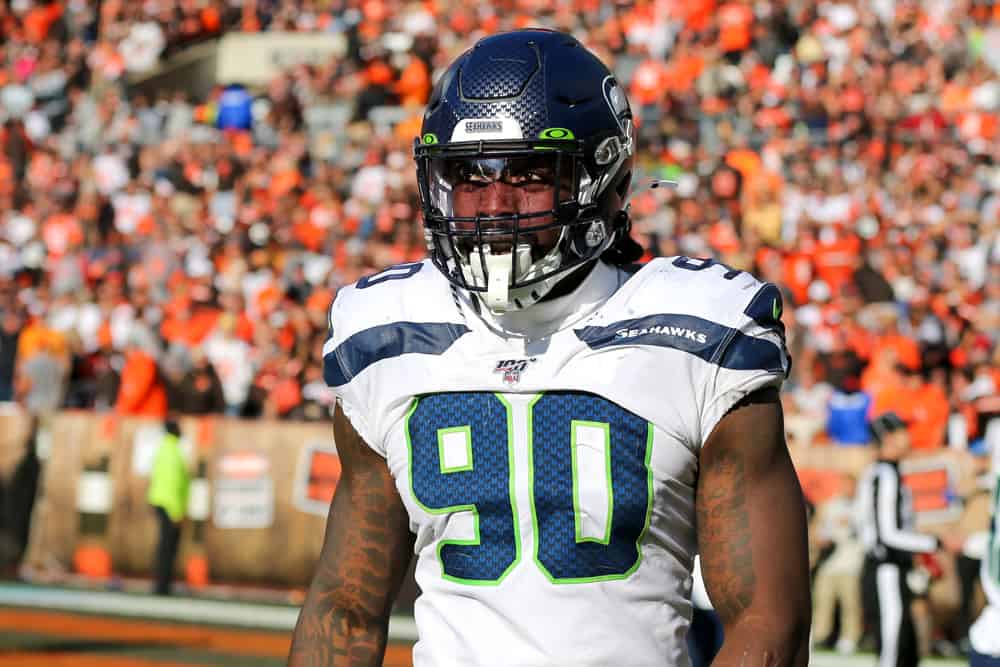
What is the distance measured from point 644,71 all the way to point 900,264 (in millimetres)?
4331

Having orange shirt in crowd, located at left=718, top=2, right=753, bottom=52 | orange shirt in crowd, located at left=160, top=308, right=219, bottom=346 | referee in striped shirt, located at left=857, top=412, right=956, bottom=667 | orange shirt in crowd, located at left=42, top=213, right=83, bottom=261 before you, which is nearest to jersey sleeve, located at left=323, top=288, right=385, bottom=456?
referee in striped shirt, located at left=857, top=412, right=956, bottom=667

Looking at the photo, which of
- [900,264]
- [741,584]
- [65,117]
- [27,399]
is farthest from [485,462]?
[65,117]

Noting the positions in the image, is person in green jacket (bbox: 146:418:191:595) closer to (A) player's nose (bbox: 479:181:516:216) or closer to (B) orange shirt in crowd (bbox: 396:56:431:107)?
(B) orange shirt in crowd (bbox: 396:56:431:107)

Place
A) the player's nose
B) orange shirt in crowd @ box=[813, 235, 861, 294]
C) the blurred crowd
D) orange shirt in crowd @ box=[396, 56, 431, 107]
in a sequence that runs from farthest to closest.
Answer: orange shirt in crowd @ box=[396, 56, 431, 107] < orange shirt in crowd @ box=[813, 235, 861, 294] < the blurred crowd < the player's nose

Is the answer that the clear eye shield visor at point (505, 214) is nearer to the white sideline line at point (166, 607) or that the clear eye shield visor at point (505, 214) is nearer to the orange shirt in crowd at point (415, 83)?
the white sideline line at point (166, 607)

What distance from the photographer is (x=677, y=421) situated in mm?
2625

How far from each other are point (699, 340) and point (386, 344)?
50 centimetres

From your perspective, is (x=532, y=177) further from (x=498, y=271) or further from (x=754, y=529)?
(x=754, y=529)

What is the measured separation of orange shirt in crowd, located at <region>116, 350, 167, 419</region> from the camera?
12695 millimetres

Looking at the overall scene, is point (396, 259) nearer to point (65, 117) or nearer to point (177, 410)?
point (177, 410)

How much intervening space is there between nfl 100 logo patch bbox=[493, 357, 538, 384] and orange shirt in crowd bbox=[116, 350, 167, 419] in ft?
33.4

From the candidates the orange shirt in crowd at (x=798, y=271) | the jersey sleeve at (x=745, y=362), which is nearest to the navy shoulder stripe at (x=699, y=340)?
the jersey sleeve at (x=745, y=362)

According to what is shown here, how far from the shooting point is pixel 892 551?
8578 millimetres

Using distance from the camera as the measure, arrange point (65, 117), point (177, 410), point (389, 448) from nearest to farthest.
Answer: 1. point (389, 448)
2. point (177, 410)
3. point (65, 117)
